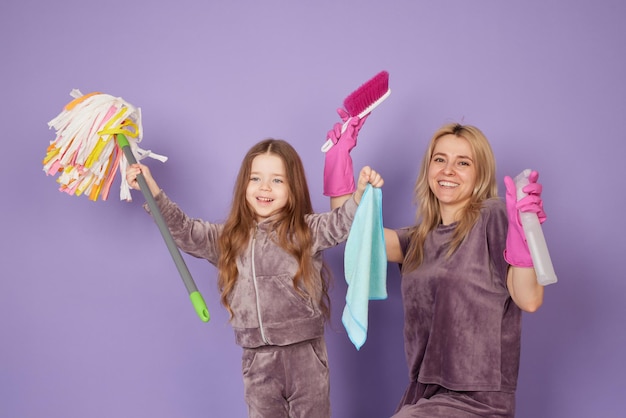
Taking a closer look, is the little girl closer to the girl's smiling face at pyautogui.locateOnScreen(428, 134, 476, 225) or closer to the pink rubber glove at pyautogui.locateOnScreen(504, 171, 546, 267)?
the girl's smiling face at pyautogui.locateOnScreen(428, 134, 476, 225)

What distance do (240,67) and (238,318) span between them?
111 centimetres

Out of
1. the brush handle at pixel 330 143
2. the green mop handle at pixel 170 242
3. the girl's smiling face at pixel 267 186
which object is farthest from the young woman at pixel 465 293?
the green mop handle at pixel 170 242

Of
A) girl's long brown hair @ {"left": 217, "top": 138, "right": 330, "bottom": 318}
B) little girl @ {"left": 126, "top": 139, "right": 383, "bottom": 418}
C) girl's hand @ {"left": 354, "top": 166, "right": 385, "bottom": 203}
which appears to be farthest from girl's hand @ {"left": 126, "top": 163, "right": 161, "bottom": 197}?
girl's hand @ {"left": 354, "top": 166, "right": 385, "bottom": 203}

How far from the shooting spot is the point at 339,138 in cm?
246

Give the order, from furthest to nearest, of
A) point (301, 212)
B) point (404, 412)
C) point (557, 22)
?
point (557, 22) < point (301, 212) < point (404, 412)

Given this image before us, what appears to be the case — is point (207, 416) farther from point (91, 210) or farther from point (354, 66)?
point (354, 66)

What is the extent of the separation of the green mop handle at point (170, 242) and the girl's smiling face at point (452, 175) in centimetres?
85

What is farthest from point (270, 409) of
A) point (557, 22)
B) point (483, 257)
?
point (557, 22)

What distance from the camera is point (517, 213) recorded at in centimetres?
195

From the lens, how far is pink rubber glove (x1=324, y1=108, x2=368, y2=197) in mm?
2396

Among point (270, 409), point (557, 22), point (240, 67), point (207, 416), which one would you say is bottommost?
point (207, 416)

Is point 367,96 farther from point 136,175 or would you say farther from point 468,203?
point 136,175

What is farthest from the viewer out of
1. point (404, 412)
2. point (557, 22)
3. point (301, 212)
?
point (557, 22)

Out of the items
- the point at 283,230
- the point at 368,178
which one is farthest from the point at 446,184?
the point at 283,230
